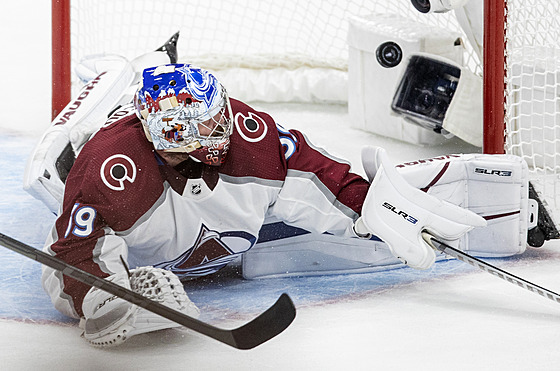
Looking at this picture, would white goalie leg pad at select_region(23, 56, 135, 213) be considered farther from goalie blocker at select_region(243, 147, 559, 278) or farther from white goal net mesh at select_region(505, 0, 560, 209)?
white goal net mesh at select_region(505, 0, 560, 209)

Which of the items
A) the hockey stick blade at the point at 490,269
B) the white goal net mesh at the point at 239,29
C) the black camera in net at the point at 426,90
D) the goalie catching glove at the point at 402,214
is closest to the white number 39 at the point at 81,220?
the goalie catching glove at the point at 402,214

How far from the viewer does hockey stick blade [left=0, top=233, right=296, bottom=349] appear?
5.45 ft

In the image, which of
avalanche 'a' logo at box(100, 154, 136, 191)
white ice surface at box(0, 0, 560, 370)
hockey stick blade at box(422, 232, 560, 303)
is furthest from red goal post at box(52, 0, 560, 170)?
avalanche 'a' logo at box(100, 154, 136, 191)

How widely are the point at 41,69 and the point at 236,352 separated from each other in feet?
8.87

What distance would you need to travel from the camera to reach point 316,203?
7.21 feet

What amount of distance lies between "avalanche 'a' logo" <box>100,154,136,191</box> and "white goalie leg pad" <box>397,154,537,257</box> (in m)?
0.84

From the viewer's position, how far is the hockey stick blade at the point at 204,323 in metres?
1.66

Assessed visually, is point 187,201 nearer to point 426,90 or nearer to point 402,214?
point 402,214

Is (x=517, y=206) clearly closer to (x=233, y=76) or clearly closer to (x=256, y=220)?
(x=256, y=220)

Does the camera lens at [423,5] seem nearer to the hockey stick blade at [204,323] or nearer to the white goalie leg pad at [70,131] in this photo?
the white goalie leg pad at [70,131]

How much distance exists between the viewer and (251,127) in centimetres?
213

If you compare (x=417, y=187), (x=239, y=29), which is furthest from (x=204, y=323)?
(x=239, y=29)

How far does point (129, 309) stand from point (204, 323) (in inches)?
8.4

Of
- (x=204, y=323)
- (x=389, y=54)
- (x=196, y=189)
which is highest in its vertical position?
(x=389, y=54)
